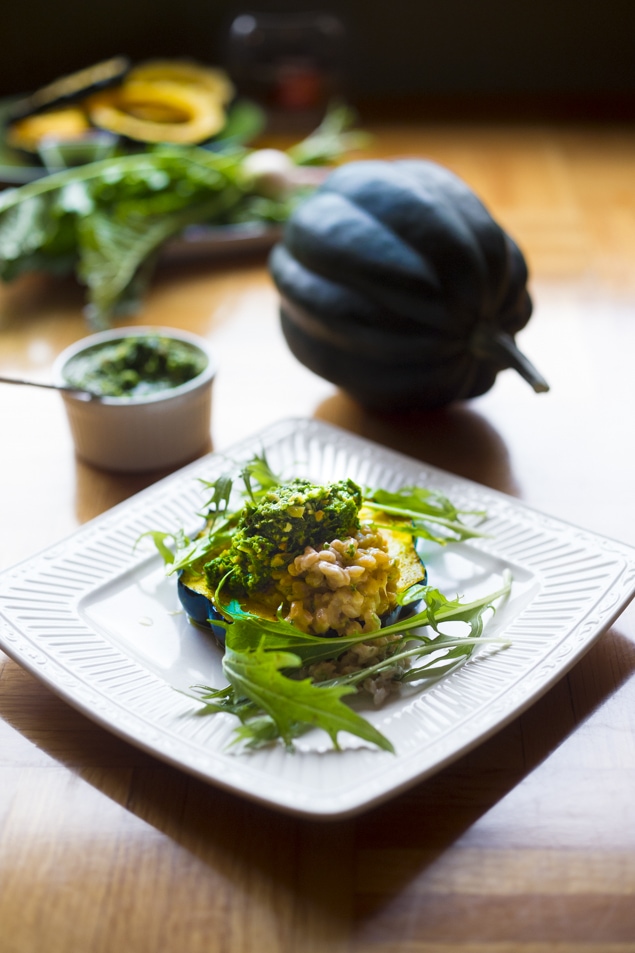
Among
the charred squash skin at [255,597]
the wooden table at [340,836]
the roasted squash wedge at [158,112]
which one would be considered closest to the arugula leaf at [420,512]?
the charred squash skin at [255,597]

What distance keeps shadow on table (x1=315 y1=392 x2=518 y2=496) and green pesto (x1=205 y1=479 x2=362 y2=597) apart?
0.40 m

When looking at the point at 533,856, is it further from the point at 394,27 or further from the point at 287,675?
the point at 394,27

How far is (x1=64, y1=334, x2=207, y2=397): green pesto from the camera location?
1.33 metres

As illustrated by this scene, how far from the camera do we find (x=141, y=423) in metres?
1.30

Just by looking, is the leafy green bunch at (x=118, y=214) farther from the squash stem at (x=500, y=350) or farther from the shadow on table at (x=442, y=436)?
the squash stem at (x=500, y=350)

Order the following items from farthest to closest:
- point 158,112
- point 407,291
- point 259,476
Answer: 1. point 158,112
2. point 407,291
3. point 259,476

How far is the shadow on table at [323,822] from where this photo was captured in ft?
2.58

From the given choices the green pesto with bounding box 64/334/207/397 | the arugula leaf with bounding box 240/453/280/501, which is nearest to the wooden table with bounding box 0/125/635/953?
the green pesto with bounding box 64/334/207/397

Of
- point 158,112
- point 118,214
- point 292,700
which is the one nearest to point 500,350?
point 292,700

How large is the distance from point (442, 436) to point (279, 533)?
0.53 meters

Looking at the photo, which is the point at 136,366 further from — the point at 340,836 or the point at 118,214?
the point at 340,836

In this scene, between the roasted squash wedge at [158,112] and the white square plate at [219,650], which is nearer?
the white square plate at [219,650]

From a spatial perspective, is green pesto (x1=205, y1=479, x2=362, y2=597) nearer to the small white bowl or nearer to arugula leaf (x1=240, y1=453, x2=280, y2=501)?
arugula leaf (x1=240, y1=453, x2=280, y2=501)

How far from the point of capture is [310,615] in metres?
0.93
